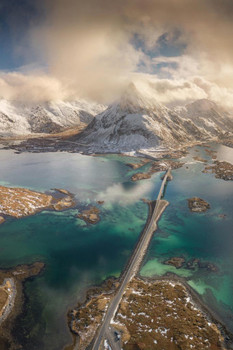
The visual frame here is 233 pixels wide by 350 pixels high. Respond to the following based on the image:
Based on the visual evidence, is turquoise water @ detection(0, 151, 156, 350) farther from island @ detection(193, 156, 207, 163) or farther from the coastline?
island @ detection(193, 156, 207, 163)

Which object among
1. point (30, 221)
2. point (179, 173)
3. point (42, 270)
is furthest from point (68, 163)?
point (42, 270)

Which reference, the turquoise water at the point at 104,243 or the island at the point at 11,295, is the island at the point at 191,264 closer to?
the turquoise water at the point at 104,243

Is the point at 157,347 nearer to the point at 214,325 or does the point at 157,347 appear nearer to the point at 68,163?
the point at 214,325

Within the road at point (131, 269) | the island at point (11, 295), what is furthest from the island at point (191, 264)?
the island at point (11, 295)

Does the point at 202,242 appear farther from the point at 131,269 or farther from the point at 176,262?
the point at 131,269

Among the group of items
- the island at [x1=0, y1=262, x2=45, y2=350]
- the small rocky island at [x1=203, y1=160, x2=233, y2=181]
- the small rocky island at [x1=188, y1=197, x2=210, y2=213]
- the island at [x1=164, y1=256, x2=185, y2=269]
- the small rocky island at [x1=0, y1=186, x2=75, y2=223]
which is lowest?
the island at [x1=0, y1=262, x2=45, y2=350]

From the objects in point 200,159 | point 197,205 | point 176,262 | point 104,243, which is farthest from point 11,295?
point 200,159

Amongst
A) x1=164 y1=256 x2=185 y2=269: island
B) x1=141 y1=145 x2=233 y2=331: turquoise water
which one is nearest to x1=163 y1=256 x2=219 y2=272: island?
x1=164 y1=256 x2=185 y2=269: island
